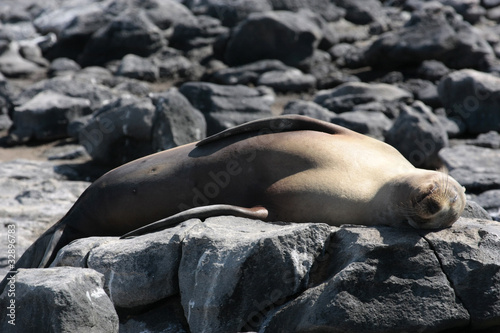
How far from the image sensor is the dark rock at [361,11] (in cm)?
1549

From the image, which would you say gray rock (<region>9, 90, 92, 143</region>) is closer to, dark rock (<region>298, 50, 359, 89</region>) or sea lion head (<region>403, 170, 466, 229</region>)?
dark rock (<region>298, 50, 359, 89</region>)

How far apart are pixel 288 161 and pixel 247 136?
1.20 feet

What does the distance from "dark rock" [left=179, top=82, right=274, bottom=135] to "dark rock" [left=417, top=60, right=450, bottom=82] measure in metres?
3.44

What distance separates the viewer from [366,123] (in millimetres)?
9469

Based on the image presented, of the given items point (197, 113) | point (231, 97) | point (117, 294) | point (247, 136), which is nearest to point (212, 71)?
point (231, 97)

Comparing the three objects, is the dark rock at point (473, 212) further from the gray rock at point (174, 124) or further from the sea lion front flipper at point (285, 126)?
the gray rock at point (174, 124)

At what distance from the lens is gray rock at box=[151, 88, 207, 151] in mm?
8188

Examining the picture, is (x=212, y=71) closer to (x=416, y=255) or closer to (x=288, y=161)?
(x=288, y=161)

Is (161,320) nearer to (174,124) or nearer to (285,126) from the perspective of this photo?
(285,126)

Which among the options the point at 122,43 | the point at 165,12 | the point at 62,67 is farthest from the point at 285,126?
the point at 165,12

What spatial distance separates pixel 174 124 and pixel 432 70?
568 cm

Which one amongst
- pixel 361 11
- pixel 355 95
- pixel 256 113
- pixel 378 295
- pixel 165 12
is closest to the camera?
pixel 378 295

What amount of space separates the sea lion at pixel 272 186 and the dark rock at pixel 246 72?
7.69 m

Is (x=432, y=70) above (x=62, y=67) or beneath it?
above
